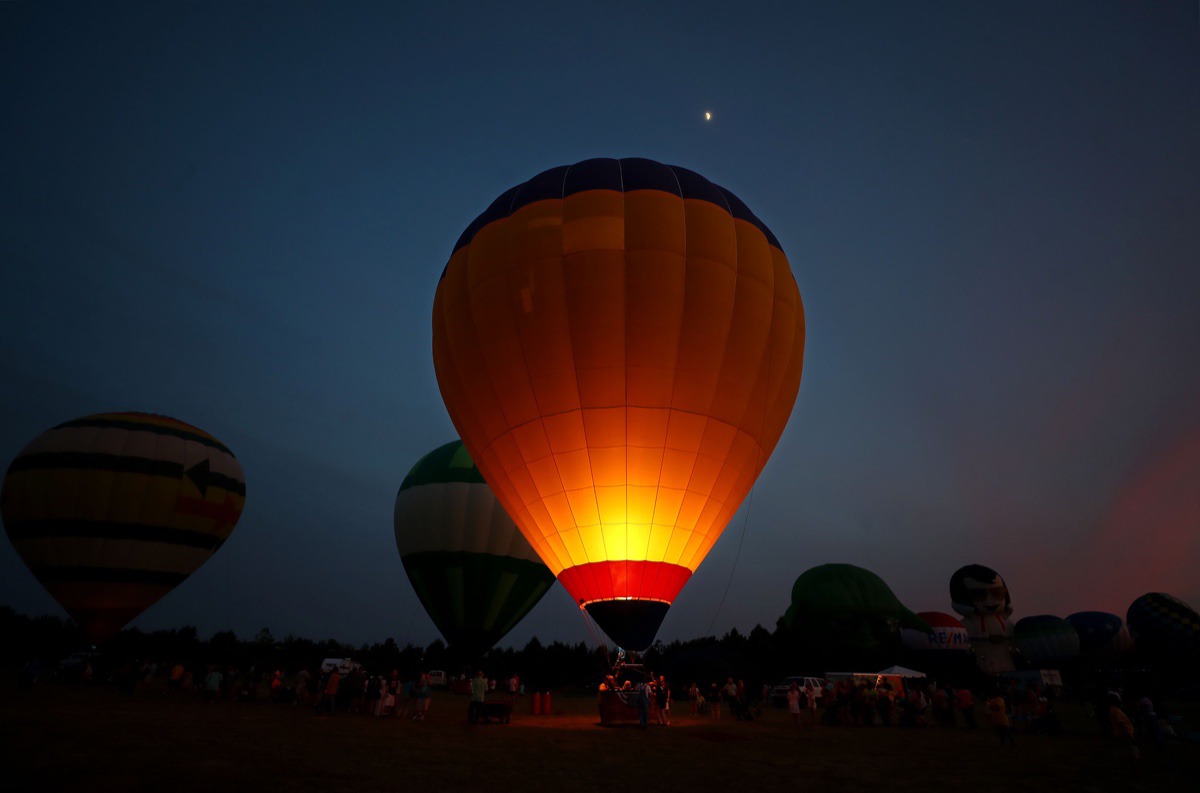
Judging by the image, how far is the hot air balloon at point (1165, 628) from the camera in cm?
2612

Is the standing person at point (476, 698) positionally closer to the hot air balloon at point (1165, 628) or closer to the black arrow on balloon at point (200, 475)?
the black arrow on balloon at point (200, 475)

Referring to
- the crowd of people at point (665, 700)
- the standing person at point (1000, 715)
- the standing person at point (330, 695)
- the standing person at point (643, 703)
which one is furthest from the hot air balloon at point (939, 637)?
the standing person at point (330, 695)

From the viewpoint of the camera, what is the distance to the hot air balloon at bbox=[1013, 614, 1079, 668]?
28250mm

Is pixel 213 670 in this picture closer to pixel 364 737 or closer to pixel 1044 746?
pixel 364 737

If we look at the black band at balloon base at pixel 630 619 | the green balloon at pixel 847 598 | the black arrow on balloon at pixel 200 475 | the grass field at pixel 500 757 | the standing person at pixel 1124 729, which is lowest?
the grass field at pixel 500 757

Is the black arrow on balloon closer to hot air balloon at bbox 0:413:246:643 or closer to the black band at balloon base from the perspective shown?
hot air balloon at bbox 0:413:246:643

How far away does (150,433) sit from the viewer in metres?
19.4

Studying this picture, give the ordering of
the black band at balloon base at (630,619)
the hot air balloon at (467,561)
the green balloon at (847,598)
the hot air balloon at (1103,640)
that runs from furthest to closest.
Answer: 1. the hot air balloon at (1103,640)
2. the green balloon at (847,598)
3. the hot air balloon at (467,561)
4. the black band at balloon base at (630,619)

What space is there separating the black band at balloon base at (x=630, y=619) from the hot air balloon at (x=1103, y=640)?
29.2 metres

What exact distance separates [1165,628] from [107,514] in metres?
38.4

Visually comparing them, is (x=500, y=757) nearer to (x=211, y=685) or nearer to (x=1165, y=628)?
(x=211, y=685)

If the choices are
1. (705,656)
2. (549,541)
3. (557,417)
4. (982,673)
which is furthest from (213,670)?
(982,673)

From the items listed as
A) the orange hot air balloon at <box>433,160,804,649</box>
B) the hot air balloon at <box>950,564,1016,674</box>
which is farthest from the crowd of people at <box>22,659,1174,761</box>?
the hot air balloon at <box>950,564,1016,674</box>

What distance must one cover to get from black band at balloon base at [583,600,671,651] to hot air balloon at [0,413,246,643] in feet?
47.7
